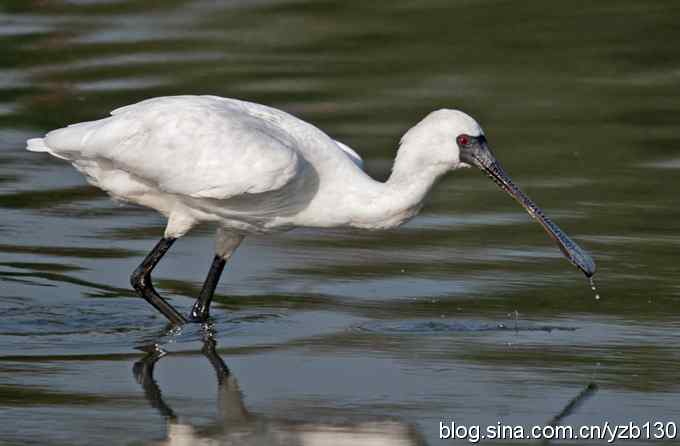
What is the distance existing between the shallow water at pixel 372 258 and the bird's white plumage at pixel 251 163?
599 mm

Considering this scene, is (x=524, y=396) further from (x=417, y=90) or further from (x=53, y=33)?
(x=53, y=33)

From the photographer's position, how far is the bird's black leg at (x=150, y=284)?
32.1 feet

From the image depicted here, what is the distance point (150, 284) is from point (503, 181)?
204 centimetres

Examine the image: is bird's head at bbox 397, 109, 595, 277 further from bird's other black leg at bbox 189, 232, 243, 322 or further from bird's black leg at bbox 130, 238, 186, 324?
bird's black leg at bbox 130, 238, 186, 324

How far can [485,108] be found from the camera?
50.1 ft

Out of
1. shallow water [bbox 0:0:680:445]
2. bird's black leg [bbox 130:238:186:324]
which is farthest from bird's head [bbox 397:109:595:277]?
bird's black leg [bbox 130:238:186:324]

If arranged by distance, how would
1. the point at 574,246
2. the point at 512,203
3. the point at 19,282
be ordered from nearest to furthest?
the point at 574,246, the point at 19,282, the point at 512,203

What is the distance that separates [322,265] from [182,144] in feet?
5.59

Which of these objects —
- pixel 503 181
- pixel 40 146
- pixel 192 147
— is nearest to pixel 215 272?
pixel 192 147

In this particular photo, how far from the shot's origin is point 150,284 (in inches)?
392

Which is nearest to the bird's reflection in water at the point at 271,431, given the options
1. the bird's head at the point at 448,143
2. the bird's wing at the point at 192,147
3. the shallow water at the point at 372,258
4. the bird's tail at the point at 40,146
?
the shallow water at the point at 372,258

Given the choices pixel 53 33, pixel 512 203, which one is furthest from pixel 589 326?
pixel 53 33

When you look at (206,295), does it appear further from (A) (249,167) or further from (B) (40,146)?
(B) (40,146)

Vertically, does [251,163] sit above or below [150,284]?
above
